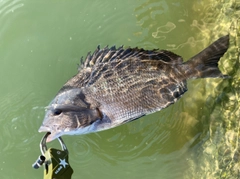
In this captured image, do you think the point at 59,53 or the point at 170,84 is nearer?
the point at 170,84

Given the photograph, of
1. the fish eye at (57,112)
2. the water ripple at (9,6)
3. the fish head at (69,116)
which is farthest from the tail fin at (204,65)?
the water ripple at (9,6)

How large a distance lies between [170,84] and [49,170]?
1.59 metres

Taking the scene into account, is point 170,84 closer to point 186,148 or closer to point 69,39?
point 186,148

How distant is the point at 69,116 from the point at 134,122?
4.19ft

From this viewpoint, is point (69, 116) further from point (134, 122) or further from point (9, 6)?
point (9, 6)

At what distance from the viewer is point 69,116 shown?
327cm

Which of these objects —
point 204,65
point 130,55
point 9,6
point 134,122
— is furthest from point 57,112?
point 9,6

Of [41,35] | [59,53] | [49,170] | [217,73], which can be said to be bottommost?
[217,73]

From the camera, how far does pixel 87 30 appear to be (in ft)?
15.3

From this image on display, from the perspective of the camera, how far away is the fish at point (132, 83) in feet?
11.4

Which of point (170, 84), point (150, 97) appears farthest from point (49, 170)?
point (170, 84)

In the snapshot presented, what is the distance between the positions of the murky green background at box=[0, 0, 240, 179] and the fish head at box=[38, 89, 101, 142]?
3.16ft

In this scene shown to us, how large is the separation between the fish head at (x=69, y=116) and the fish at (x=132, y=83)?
0.04 ft

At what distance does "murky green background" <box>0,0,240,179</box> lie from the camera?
14.0ft
